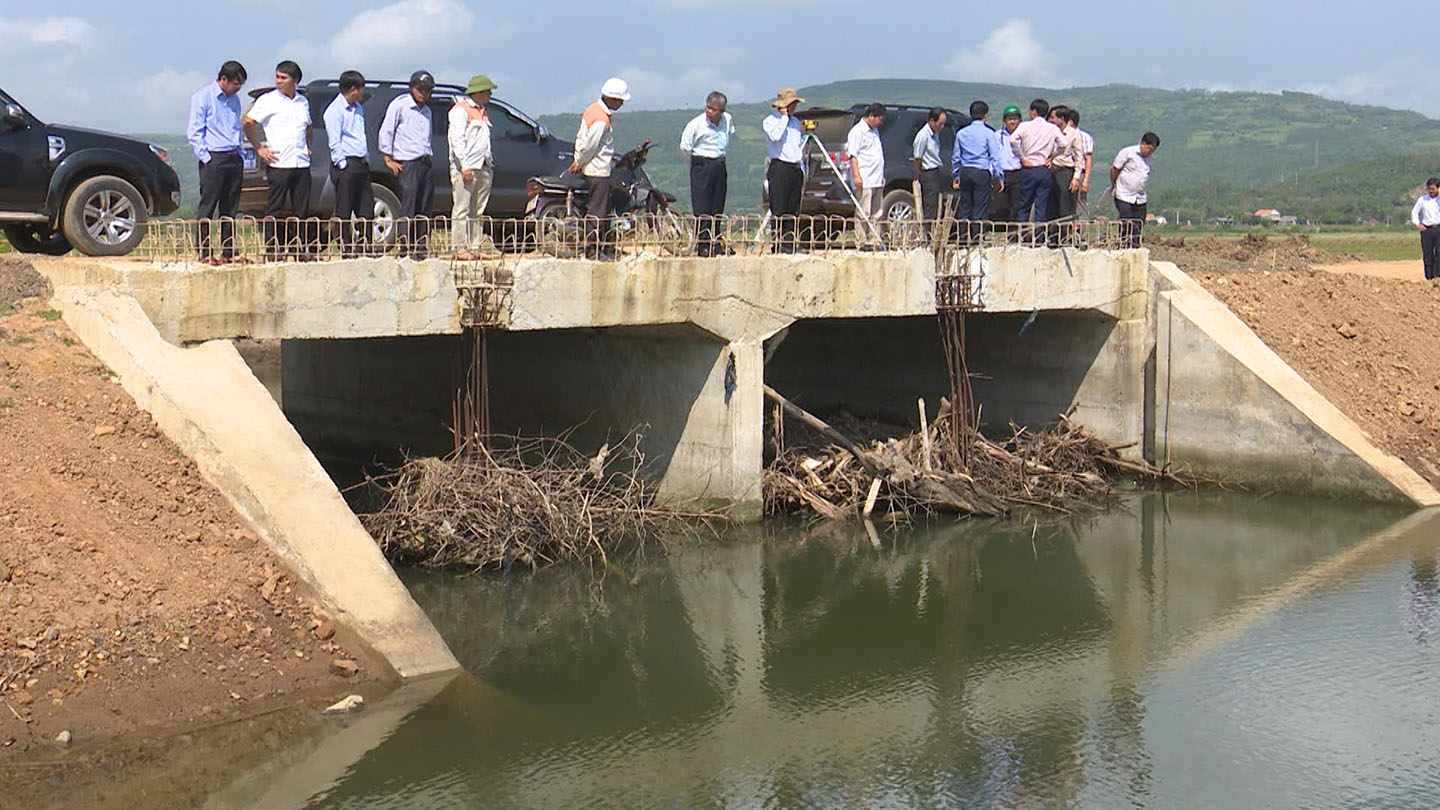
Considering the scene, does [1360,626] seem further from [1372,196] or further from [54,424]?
[1372,196]

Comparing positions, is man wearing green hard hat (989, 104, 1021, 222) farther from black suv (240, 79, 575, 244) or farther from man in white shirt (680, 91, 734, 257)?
black suv (240, 79, 575, 244)

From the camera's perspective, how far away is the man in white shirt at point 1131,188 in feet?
57.6

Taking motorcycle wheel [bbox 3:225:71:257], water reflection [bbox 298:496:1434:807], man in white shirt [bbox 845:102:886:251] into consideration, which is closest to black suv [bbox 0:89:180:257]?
motorcycle wheel [bbox 3:225:71:257]

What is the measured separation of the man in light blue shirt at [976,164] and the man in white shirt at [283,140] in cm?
685

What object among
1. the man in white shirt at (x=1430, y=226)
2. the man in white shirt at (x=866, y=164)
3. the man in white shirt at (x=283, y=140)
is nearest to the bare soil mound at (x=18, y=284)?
the man in white shirt at (x=283, y=140)

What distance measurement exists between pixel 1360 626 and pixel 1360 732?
2.54m

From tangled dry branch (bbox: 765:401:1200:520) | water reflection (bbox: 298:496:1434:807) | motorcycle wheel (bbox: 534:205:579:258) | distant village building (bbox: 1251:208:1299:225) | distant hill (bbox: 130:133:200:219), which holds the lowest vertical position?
water reflection (bbox: 298:496:1434:807)

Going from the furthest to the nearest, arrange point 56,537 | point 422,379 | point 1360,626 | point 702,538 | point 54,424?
point 422,379 < point 702,538 < point 1360,626 < point 54,424 < point 56,537

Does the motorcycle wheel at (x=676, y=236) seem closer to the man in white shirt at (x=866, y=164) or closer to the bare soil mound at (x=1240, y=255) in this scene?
the man in white shirt at (x=866, y=164)

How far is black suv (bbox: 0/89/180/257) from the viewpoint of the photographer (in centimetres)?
1328

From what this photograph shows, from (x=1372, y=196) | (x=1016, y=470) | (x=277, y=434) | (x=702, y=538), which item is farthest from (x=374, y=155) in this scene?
(x=1372, y=196)

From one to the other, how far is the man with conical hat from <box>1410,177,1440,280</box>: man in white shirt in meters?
10.7

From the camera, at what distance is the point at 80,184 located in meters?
13.6

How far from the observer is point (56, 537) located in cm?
956
